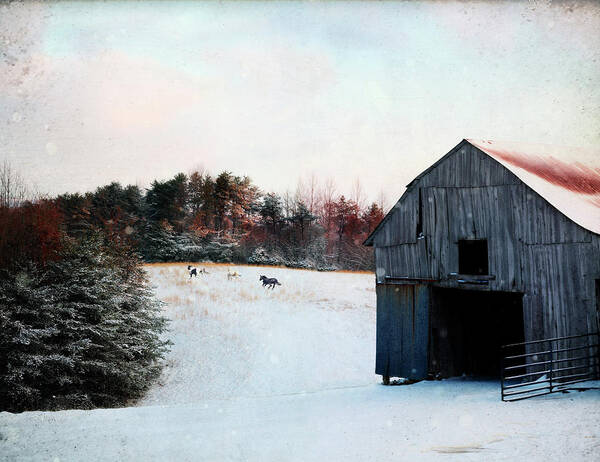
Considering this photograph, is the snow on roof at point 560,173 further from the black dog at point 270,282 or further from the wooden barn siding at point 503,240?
the black dog at point 270,282

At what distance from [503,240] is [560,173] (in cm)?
399

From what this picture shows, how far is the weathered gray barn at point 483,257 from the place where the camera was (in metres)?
11.4

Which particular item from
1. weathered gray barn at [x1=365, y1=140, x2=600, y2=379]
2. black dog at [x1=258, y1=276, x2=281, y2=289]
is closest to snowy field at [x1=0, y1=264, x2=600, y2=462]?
weathered gray barn at [x1=365, y1=140, x2=600, y2=379]

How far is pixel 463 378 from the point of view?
1502cm

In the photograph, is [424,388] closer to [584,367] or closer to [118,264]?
[584,367]

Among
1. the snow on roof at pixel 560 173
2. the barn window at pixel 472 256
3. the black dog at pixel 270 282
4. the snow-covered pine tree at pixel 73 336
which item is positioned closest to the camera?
the snow on roof at pixel 560 173

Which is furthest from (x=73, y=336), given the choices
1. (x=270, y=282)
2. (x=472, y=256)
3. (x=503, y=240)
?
(x=270, y=282)

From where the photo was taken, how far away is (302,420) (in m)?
11.2

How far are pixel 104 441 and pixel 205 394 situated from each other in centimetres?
1006

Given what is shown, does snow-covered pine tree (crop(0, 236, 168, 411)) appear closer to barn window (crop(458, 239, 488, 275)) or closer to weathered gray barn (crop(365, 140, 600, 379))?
weathered gray barn (crop(365, 140, 600, 379))

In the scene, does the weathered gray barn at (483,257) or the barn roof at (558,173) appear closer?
the weathered gray barn at (483,257)

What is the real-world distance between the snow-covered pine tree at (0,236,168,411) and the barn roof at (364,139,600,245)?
1042 cm

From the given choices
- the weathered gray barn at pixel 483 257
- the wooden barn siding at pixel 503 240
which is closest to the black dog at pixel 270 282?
the weathered gray barn at pixel 483 257

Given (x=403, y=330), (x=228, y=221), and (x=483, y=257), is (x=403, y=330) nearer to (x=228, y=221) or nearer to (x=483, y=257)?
(x=483, y=257)
